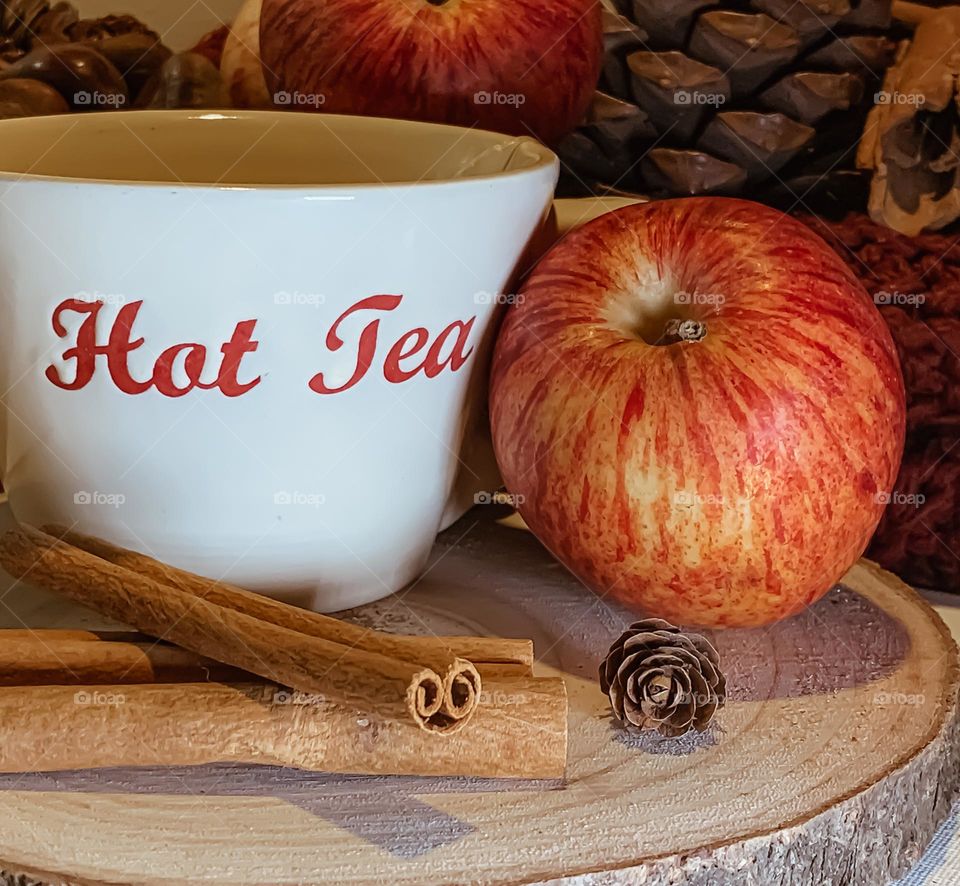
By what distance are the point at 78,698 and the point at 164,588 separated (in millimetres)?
70

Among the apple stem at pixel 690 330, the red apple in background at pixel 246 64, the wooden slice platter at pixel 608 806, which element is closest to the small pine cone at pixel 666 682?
the wooden slice platter at pixel 608 806

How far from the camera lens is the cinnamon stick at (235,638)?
0.48 meters

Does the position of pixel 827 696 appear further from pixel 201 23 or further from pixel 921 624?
pixel 201 23

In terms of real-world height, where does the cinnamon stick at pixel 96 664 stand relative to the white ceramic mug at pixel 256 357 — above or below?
below

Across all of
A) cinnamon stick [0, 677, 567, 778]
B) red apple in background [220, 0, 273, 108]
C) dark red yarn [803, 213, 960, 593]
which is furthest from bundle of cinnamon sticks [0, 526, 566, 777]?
red apple in background [220, 0, 273, 108]

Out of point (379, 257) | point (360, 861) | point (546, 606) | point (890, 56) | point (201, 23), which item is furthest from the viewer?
point (201, 23)

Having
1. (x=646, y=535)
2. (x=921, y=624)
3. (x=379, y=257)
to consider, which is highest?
(x=379, y=257)

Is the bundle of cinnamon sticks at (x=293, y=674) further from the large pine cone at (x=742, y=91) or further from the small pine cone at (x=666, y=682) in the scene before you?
the large pine cone at (x=742, y=91)

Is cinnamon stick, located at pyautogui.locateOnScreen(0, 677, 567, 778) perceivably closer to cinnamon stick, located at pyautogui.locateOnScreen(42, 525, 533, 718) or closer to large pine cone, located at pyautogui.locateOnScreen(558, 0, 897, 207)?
cinnamon stick, located at pyautogui.locateOnScreen(42, 525, 533, 718)

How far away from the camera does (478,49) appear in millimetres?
709

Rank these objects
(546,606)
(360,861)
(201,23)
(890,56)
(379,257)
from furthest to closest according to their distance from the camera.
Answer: (201,23) < (890,56) < (546,606) < (379,257) < (360,861)

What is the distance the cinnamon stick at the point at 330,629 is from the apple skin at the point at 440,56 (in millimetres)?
316

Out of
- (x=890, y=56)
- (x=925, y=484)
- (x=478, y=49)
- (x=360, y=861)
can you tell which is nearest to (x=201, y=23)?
(x=478, y=49)

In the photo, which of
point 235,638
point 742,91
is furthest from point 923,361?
point 235,638
